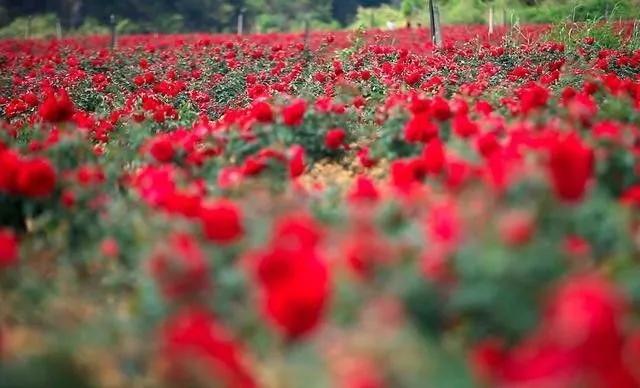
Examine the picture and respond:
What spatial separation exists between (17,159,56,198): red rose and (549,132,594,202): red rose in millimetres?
1747

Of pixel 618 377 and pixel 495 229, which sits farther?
pixel 495 229

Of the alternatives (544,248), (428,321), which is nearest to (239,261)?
(428,321)

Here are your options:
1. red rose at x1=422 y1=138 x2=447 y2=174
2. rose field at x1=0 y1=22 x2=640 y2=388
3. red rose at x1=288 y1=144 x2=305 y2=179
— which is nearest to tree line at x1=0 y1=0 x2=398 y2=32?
rose field at x1=0 y1=22 x2=640 y2=388

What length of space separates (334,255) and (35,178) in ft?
4.76

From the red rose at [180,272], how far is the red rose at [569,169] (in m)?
0.92

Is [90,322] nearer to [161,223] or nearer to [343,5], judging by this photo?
[161,223]

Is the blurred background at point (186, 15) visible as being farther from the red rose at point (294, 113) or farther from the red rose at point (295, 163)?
the red rose at point (295, 163)

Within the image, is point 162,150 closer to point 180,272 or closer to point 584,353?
point 180,272

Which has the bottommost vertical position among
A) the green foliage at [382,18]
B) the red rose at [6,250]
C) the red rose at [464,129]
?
the green foliage at [382,18]

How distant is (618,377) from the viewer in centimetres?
107

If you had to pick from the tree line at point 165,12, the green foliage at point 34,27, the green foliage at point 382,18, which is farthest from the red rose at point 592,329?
the tree line at point 165,12

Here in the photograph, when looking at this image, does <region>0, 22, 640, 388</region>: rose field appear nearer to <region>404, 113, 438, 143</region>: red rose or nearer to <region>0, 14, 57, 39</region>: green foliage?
<region>404, 113, 438, 143</region>: red rose

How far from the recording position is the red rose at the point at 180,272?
1782 millimetres

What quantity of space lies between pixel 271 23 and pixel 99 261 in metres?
40.0
